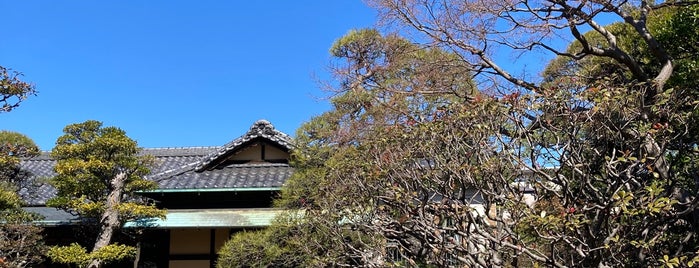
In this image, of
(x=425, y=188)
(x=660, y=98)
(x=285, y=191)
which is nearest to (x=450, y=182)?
(x=425, y=188)

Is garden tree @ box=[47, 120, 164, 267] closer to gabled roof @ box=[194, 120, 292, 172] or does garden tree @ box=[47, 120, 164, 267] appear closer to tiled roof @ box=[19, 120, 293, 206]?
tiled roof @ box=[19, 120, 293, 206]

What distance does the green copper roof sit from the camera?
9844mm

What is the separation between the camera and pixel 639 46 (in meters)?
8.51

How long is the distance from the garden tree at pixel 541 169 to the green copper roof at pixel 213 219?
211 centimetres

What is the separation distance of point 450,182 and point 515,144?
2.51 feet

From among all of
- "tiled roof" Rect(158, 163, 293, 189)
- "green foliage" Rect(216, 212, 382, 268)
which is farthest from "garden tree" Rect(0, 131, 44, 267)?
"green foliage" Rect(216, 212, 382, 268)

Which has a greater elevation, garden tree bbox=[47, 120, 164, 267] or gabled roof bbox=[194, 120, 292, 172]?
gabled roof bbox=[194, 120, 292, 172]

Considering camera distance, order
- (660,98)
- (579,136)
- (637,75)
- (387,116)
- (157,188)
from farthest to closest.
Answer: (157,188), (387,116), (637,75), (579,136), (660,98)

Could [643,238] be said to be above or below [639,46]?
below

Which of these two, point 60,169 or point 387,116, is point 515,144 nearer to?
point 387,116

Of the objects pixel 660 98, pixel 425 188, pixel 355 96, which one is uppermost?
pixel 355 96

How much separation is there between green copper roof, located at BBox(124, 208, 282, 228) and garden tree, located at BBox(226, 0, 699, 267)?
2.11 metres

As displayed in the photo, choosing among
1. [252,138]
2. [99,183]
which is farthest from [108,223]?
[252,138]

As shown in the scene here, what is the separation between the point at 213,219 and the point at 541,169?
22.0 feet
